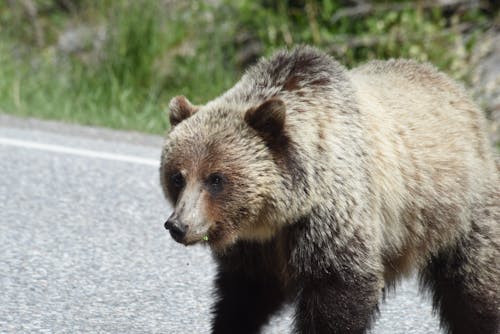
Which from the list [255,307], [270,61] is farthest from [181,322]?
[270,61]

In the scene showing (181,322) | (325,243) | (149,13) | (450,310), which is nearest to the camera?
(325,243)

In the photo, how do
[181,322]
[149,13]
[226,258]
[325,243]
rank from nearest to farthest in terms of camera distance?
[325,243] < [226,258] < [181,322] < [149,13]

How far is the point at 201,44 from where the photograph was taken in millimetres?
11492

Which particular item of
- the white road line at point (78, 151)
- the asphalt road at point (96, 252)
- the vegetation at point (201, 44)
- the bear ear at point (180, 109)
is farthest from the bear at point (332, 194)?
the vegetation at point (201, 44)

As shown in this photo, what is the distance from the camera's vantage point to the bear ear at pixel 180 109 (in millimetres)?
4520

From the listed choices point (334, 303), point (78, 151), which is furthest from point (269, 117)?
point (78, 151)

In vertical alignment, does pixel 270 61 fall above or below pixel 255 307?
above

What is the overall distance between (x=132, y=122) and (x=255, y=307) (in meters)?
5.23

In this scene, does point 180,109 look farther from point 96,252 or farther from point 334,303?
point 96,252

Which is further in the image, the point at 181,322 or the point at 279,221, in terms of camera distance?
the point at 181,322

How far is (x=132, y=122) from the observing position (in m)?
9.70

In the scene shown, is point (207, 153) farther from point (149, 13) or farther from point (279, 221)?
point (149, 13)

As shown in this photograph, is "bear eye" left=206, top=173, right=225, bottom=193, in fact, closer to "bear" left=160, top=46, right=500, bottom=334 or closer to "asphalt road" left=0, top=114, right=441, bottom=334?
"bear" left=160, top=46, right=500, bottom=334

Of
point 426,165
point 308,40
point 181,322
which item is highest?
point 426,165
